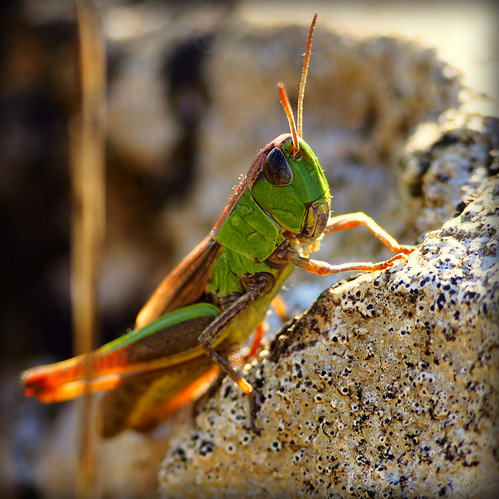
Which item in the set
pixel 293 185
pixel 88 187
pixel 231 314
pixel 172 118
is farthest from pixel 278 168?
pixel 172 118

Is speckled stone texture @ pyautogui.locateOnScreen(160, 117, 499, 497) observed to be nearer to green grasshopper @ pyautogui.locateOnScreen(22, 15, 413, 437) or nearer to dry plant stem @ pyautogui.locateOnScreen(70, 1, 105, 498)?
green grasshopper @ pyautogui.locateOnScreen(22, 15, 413, 437)

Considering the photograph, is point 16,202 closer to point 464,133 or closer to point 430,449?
point 464,133

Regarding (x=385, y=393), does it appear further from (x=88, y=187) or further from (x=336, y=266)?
(x=88, y=187)

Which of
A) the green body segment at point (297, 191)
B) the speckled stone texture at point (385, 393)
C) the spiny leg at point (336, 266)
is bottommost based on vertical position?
the speckled stone texture at point (385, 393)

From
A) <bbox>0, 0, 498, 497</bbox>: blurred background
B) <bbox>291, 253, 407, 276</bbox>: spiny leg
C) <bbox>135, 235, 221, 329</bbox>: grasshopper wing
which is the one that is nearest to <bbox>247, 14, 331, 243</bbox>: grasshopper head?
<bbox>291, 253, 407, 276</bbox>: spiny leg

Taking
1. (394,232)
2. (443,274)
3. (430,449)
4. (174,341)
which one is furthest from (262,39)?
(430,449)

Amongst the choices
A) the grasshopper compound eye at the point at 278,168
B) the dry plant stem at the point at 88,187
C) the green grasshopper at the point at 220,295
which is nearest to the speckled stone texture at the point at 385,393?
the green grasshopper at the point at 220,295

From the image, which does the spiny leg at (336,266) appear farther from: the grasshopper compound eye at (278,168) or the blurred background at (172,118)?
the blurred background at (172,118)
